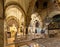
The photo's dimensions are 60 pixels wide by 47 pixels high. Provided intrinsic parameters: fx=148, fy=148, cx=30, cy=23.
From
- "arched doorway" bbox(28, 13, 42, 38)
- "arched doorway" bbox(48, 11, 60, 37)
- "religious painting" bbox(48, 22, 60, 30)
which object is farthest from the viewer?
"religious painting" bbox(48, 22, 60, 30)

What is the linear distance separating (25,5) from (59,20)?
20.7 feet

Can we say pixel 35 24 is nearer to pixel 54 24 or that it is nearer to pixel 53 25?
pixel 53 25

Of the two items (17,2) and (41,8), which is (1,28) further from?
(41,8)

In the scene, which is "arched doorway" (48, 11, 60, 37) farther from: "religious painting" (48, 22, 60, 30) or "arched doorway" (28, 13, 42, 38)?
"arched doorway" (28, 13, 42, 38)

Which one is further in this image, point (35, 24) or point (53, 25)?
point (35, 24)

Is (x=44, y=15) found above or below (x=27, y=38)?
above

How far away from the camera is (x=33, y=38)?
39.9 feet

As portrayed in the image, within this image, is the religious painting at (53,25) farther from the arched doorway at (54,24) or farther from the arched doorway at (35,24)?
the arched doorway at (35,24)

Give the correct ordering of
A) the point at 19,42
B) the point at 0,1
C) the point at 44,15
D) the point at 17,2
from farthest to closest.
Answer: the point at 44,15, the point at 17,2, the point at 19,42, the point at 0,1

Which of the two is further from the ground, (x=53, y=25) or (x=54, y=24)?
(x=54, y=24)

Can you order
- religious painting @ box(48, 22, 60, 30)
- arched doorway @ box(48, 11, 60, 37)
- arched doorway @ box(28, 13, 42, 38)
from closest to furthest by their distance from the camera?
arched doorway @ box(28, 13, 42, 38)
arched doorway @ box(48, 11, 60, 37)
religious painting @ box(48, 22, 60, 30)

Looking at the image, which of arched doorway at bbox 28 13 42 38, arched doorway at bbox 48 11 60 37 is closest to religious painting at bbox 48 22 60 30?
arched doorway at bbox 48 11 60 37

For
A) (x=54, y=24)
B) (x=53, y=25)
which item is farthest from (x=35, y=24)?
(x=54, y=24)

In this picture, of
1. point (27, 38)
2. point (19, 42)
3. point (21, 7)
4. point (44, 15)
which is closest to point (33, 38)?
point (27, 38)
